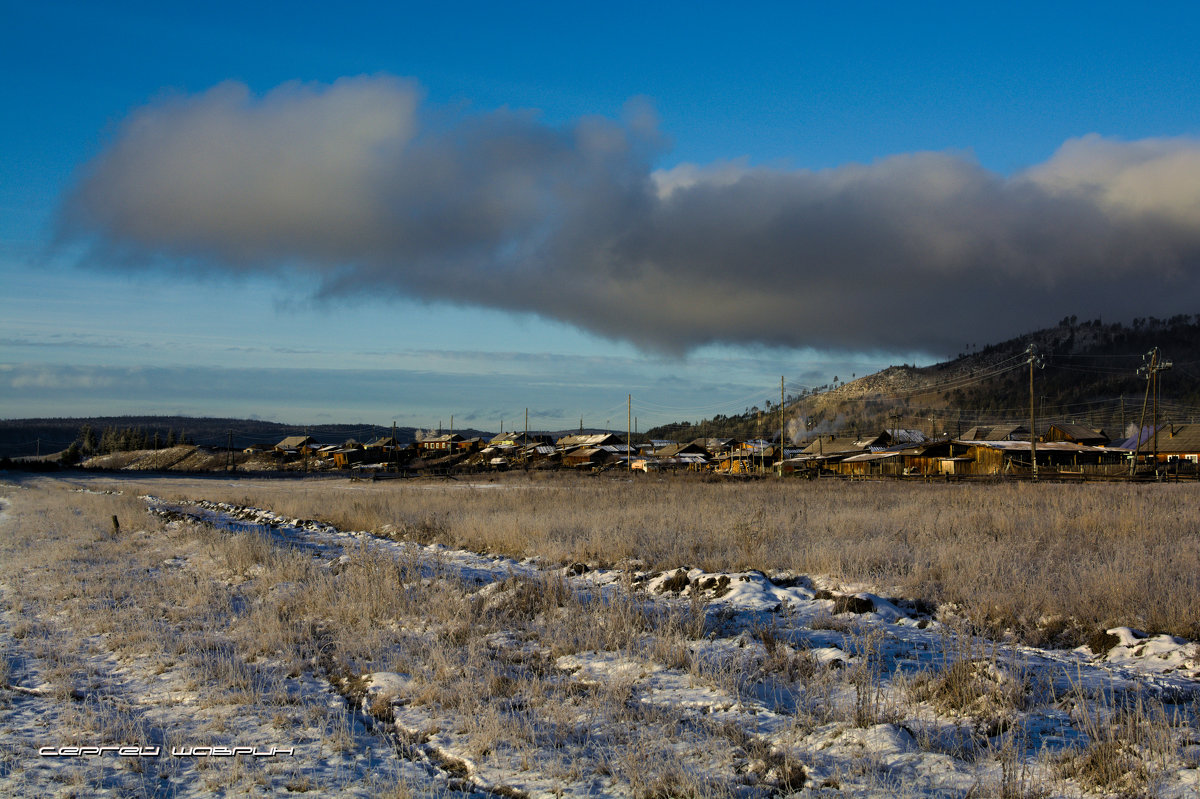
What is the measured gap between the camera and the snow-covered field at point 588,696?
16.4 feet

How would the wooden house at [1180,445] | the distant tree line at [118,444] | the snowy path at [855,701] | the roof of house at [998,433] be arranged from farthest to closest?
the distant tree line at [118,444], the roof of house at [998,433], the wooden house at [1180,445], the snowy path at [855,701]

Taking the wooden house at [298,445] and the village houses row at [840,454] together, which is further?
the wooden house at [298,445]

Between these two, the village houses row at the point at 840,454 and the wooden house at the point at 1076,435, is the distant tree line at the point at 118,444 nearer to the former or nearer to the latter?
the village houses row at the point at 840,454

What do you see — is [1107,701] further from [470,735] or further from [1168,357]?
[1168,357]

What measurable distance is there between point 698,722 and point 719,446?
125 meters

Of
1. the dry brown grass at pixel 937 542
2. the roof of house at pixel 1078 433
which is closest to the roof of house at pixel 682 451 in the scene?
the roof of house at pixel 1078 433

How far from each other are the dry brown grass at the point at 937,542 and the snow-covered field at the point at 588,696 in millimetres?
782

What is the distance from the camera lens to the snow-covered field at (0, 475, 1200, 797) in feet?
16.4

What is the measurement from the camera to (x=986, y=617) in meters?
8.44

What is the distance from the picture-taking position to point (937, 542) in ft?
45.0

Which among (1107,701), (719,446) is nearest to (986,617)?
(1107,701)

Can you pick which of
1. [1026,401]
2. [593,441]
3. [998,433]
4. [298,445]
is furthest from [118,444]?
[1026,401]

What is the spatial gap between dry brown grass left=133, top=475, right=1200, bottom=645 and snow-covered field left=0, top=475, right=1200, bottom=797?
2.56 ft

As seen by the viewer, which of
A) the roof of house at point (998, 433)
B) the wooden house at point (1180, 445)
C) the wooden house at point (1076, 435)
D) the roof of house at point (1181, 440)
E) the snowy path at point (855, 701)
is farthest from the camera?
the roof of house at point (998, 433)
